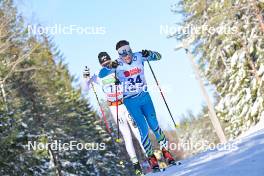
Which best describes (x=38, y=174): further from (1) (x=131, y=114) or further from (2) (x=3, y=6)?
(1) (x=131, y=114)

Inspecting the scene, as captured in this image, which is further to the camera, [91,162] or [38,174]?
[91,162]

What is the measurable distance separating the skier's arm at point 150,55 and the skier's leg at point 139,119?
0.90 meters

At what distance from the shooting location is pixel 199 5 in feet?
114

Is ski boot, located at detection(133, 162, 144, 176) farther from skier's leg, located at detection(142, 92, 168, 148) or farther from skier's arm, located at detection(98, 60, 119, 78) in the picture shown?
skier's arm, located at detection(98, 60, 119, 78)

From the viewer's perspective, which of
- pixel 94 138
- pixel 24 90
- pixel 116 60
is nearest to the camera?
pixel 116 60

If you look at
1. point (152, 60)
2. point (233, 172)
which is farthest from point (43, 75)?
point (233, 172)

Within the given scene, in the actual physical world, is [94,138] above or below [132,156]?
below

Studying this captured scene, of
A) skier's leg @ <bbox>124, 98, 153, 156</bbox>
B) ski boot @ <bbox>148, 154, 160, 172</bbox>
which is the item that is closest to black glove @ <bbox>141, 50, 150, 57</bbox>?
skier's leg @ <bbox>124, 98, 153, 156</bbox>

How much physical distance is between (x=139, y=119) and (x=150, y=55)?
1298 millimetres

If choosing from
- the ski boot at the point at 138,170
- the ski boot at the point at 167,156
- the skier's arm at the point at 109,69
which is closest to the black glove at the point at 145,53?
the skier's arm at the point at 109,69

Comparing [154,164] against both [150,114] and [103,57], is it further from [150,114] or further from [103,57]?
[103,57]

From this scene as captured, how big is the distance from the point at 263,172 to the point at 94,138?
4030 centimetres

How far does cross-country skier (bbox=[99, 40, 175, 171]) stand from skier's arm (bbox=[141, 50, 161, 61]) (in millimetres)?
193

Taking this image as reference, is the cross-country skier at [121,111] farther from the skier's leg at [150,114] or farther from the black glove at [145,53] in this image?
the black glove at [145,53]
